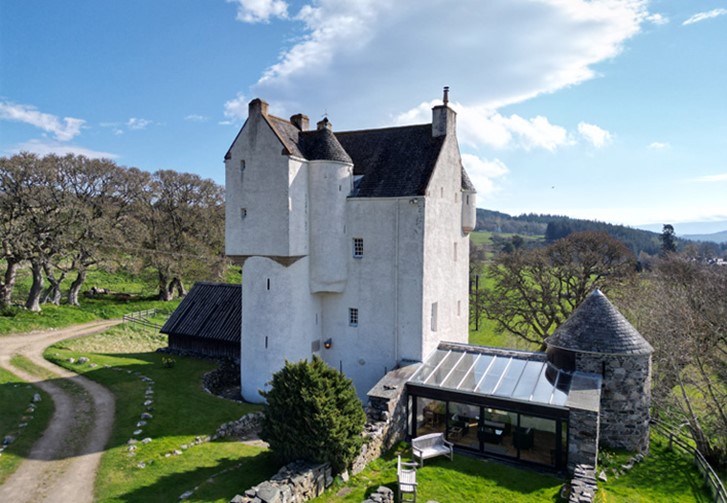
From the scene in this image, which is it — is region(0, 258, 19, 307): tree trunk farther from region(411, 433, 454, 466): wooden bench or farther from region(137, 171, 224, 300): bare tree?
region(411, 433, 454, 466): wooden bench

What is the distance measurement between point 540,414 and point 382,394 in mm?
6042

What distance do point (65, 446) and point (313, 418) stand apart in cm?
1037

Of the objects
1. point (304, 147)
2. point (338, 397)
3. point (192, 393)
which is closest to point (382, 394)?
point (338, 397)

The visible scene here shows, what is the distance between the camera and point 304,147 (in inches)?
904

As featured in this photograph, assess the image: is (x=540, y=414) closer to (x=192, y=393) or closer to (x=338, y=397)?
(x=338, y=397)

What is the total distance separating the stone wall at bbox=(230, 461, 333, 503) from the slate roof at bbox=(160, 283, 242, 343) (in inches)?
612

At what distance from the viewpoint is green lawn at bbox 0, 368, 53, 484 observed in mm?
15227

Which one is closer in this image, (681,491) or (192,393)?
(681,491)

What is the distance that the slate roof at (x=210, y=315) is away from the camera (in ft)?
94.6

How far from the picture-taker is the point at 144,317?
40844 millimetres

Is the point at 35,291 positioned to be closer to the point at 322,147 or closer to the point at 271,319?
the point at 271,319

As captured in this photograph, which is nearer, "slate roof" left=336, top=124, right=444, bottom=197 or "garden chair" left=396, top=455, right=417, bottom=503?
"garden chair" left=396, top=455, right=417, bottom=503

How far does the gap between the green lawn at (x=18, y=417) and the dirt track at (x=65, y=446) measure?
0.30m

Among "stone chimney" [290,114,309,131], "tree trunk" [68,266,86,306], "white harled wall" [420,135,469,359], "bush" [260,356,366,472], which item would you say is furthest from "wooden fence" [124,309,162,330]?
"bush" [260,356,366,472]
